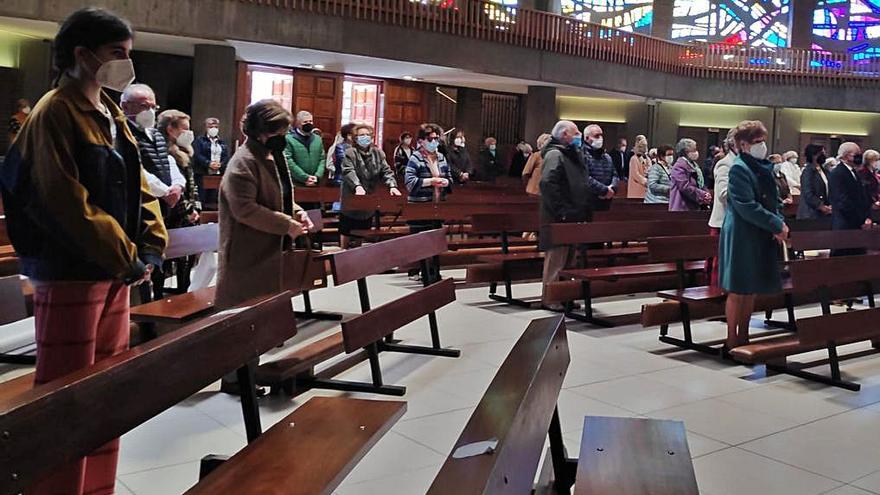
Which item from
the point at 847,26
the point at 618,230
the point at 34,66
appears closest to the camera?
the point at 618,230

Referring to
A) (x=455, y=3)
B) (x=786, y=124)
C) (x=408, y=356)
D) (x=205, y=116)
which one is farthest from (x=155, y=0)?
(x=786, y=124)

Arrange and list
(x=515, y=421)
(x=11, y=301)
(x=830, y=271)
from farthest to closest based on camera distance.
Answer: (x=830, y=271)
(x=11, y=301)
(x=515, y=421)

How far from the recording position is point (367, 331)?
4.51m

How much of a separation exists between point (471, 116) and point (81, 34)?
19.5m

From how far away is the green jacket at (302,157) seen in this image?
10.6 meters

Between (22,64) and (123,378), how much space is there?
48.8ft

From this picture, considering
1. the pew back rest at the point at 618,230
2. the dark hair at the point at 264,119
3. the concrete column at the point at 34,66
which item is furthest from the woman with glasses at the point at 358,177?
the concrete column at the point at 34,66

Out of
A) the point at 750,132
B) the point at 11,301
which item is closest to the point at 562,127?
the point at 750,132

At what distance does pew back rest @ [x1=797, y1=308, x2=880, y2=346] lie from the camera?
17.3ft

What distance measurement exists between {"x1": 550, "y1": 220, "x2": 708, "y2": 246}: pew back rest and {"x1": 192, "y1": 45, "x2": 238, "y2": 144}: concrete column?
8.32m

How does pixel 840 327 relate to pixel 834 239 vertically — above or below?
below

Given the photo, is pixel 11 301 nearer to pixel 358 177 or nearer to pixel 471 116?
Answer: pixel 358 177

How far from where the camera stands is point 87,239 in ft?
8.43

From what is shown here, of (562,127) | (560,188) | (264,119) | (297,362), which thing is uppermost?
(562,127)
